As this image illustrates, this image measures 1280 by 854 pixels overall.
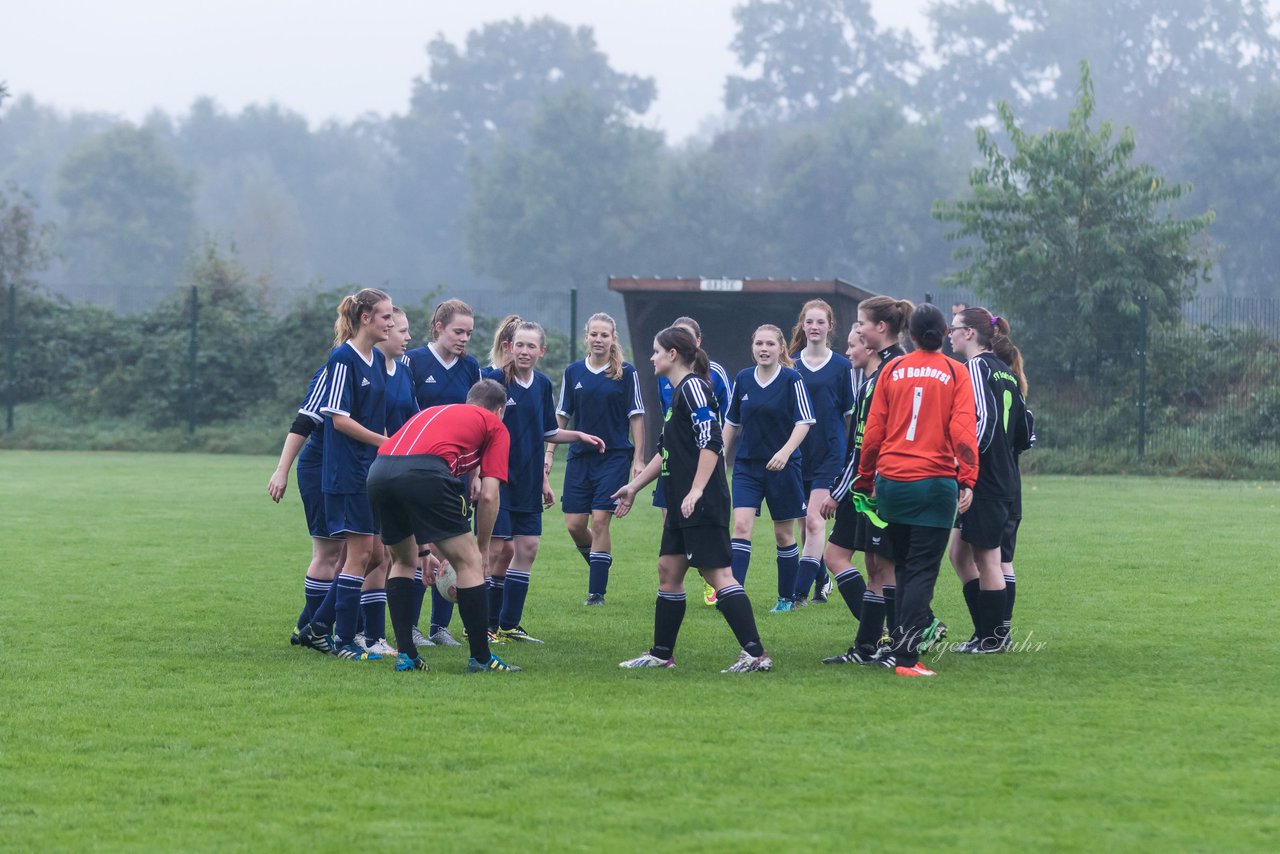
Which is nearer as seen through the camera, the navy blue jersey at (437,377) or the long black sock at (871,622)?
the long black sock at (871,622)

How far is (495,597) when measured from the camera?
8742mm

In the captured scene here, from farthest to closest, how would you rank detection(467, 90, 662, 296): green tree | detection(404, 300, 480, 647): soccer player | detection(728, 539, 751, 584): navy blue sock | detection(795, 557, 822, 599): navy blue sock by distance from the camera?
detection(467, 90, 662, 296): green tree
detection(795, 557, 822, 599): navy blue sock
detection(728, 539, 751, 584): navy blue sock
detection(404, 300, 480, 647): soccer player

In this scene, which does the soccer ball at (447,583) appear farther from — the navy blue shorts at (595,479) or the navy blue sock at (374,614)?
the navy blue shorts at (595,479)

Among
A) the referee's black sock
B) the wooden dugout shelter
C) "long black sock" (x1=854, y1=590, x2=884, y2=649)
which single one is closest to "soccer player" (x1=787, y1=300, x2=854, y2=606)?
the referee's black sock

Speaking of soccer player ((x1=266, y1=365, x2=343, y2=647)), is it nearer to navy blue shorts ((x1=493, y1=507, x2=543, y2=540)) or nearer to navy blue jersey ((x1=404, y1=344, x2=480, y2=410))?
navy blue jersey ((x1=404, y1=344, x2=480, y2=410))

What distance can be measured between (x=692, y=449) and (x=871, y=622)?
1270 millimetres

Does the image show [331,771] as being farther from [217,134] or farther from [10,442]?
[217,134]

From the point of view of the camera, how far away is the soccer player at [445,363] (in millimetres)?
8656

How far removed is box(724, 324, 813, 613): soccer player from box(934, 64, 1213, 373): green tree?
15782 millimetres

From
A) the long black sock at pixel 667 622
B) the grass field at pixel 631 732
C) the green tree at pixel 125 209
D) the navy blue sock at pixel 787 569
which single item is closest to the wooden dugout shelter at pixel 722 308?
the grass field at pixel 631 732

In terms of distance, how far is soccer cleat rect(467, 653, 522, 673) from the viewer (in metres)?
7.40

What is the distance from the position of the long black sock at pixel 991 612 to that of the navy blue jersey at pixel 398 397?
3.10m

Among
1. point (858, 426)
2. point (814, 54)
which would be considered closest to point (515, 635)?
point (858, 426)

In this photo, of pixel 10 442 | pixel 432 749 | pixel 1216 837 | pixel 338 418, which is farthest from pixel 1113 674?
pixel 10 442
